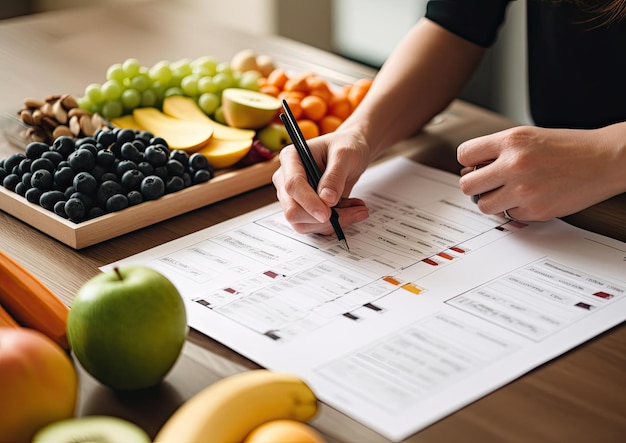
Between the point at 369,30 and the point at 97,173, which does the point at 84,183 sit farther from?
the point at 369,30

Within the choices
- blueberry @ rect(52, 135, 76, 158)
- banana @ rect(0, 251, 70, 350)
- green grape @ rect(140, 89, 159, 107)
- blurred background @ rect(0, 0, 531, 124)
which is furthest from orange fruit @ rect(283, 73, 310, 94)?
blurred background @ rect(0, 0, 531, 124)

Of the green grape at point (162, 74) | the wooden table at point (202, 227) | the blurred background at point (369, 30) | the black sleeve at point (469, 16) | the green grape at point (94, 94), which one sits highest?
the black sleeve at point (469, 16)

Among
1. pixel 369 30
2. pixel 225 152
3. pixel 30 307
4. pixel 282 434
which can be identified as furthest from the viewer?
pixel 369 30

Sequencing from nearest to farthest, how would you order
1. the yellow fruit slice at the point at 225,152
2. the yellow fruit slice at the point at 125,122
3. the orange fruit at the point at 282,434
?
the orange fruit at the point at 282,434 < the yellow fruit slice at the point at 225,152 < the yellow fruit slice at the point at 125,122

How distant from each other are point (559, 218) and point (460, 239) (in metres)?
0.16

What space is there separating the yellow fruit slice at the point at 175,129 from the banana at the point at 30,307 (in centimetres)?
50

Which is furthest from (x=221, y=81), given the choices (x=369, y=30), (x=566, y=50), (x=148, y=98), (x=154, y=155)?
(x=369, y=30)

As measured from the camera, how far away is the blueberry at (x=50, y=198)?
3.79 feet

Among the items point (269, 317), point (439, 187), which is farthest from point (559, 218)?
point (269, 317)

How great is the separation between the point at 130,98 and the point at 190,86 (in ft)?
0.37

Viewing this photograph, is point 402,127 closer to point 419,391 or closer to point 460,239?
point 460,239

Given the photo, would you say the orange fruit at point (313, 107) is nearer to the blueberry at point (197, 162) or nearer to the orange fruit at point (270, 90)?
the orange fruit at point (270, 90)

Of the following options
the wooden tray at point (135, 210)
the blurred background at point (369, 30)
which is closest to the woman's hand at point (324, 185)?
the wooden tray at point (135, 210)

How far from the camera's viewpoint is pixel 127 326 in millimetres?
757
